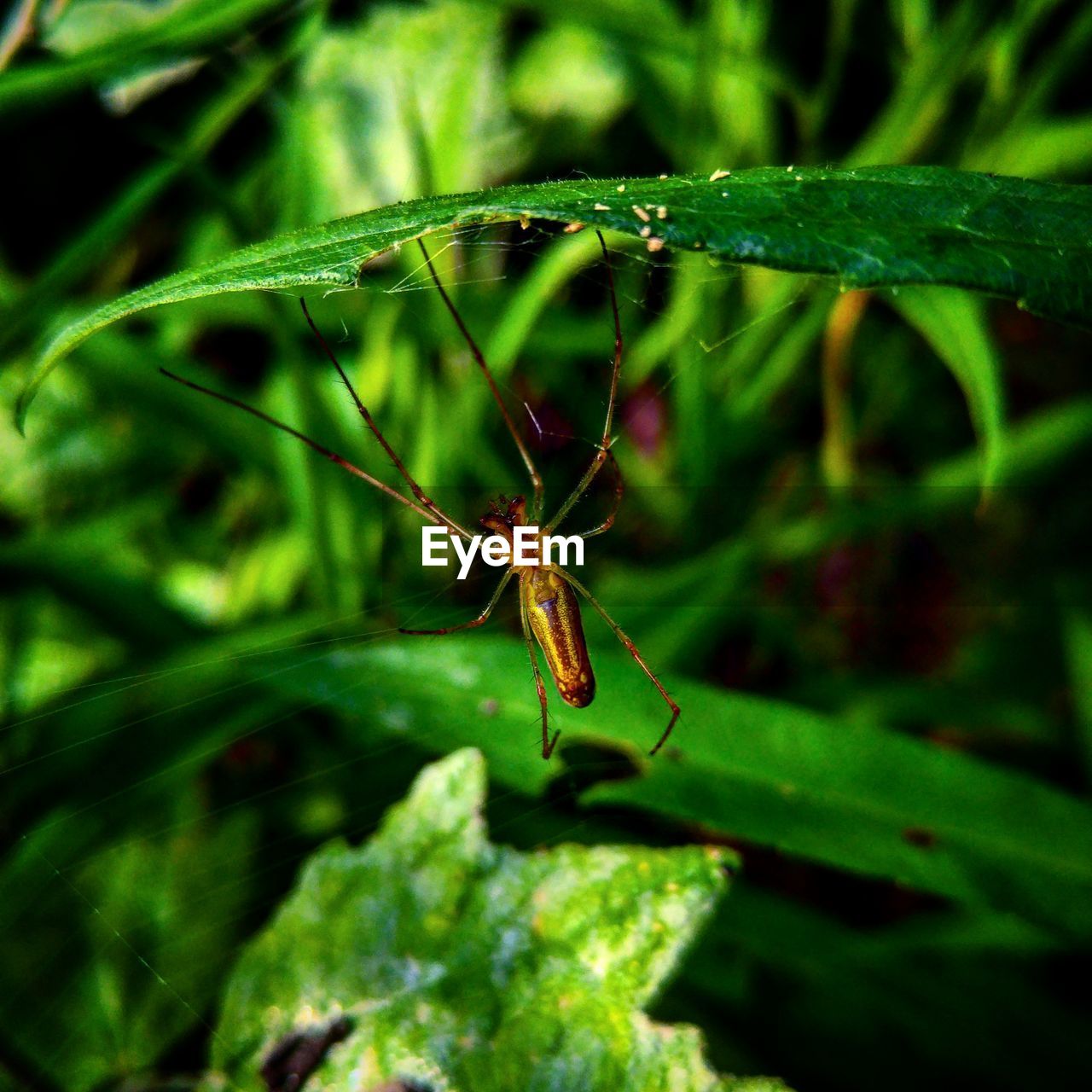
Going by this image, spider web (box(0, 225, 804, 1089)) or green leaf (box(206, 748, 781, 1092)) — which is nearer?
green leaf (box(206, 748, 781, 1092))

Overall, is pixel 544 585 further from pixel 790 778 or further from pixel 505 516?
pixel 790 778

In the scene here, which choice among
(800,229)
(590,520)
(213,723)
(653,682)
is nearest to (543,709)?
(653,682)

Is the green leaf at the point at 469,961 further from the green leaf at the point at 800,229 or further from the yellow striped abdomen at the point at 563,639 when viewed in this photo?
the green leaf at the point at 800,229

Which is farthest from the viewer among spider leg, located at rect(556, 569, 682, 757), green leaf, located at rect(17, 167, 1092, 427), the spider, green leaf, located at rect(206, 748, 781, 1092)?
spider leg, located at rect(556, 569, 682, 757)

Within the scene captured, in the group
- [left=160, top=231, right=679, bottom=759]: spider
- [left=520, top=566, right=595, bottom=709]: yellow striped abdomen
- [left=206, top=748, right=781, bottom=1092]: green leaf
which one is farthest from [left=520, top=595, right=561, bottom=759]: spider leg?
[left=206, top=748, right=781, bottom=1092]: green leaf

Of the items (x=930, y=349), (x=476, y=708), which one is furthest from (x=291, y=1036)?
(x=930, y=349)

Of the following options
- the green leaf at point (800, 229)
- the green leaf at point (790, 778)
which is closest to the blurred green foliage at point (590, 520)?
the green leaf at point (790, 778)

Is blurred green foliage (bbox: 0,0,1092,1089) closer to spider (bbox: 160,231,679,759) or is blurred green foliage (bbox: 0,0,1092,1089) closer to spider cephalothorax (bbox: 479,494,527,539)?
spider (bbox: 160,231,679,759)
